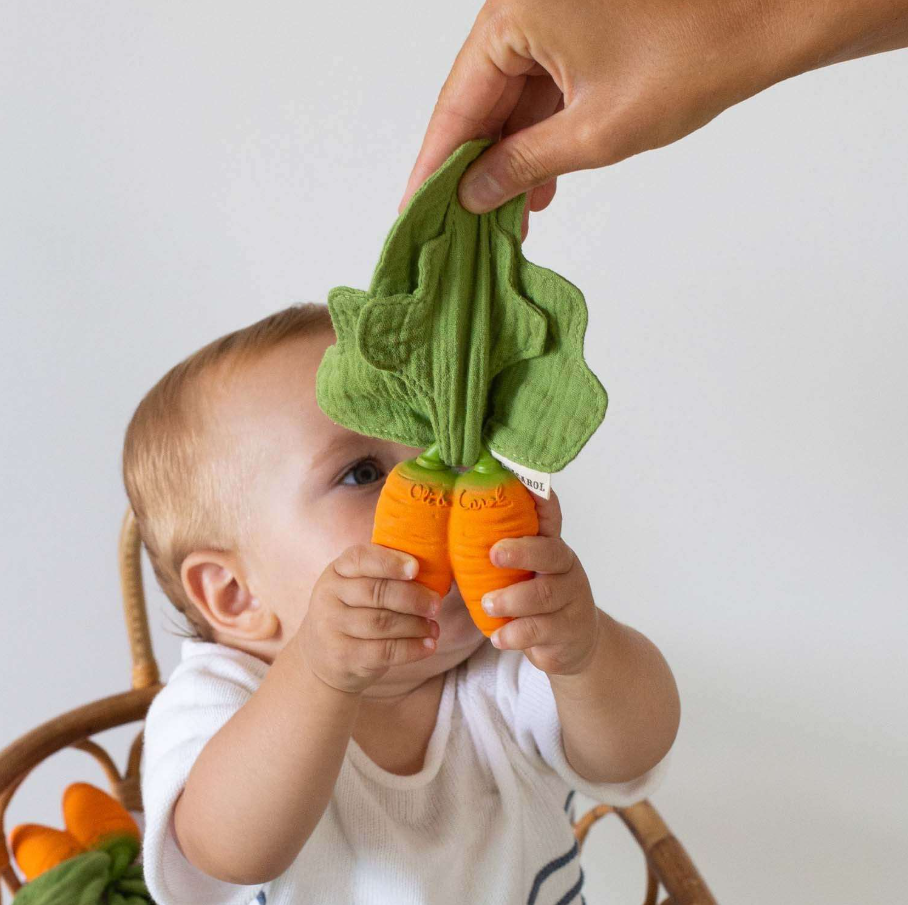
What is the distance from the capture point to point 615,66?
21.0 inches

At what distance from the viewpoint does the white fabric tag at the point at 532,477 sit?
0.55 m

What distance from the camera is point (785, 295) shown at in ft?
4.00

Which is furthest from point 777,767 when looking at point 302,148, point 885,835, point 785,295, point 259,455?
point 302,148

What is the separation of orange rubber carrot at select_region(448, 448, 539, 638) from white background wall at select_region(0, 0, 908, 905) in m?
0.74

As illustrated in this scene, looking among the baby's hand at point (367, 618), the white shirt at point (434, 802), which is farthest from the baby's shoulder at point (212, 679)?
the baby's hand at point (367, 618)

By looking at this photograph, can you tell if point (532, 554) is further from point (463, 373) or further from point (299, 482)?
point (299, 482)

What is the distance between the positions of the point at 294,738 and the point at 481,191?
394 millimetres

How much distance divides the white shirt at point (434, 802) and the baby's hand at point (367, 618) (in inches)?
7.0

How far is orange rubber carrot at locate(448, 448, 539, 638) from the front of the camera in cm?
56

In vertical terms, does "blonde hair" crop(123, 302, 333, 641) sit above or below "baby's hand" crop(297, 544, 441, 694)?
above

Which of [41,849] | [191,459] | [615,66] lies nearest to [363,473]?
[191,459]

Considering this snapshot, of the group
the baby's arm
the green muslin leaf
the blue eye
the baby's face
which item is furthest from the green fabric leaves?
the blue eye

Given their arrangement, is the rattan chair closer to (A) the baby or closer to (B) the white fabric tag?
(A) the baby

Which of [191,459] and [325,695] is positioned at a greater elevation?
[191,459]
